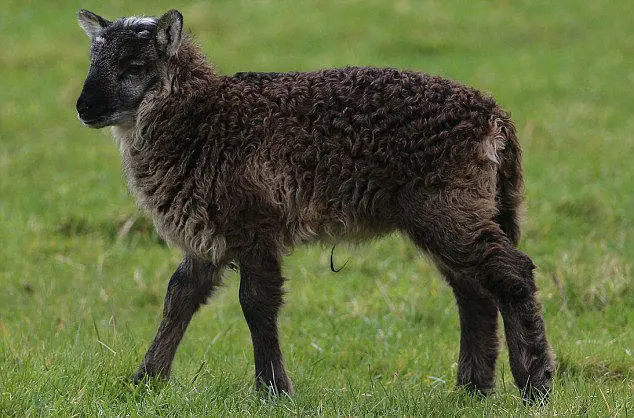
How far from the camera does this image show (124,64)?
6.43m

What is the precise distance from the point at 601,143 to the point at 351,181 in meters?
7.27

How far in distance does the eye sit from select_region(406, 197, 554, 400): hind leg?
5.74 ft

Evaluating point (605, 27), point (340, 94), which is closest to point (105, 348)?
point (340, 94)

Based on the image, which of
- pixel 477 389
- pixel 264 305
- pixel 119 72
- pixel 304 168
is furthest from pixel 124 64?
pixel 477 389

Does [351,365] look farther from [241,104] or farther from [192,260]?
[241,104]

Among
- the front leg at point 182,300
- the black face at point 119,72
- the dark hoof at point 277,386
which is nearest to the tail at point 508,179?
the dark hoof at point 277,386

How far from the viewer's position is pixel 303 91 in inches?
257

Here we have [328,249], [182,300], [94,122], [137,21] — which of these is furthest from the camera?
[328,249]

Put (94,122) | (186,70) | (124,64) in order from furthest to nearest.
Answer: (186,70)
(124,64)
(94,122)

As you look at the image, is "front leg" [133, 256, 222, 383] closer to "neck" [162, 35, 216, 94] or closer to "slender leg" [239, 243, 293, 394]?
"slender leg" [239, 243, 293, 394]

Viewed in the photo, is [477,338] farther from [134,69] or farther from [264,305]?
[134,69]

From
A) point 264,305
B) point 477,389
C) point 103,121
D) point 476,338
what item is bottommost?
point 477,389

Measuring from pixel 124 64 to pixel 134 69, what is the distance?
0.23ft

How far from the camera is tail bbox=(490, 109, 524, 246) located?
6.49m
